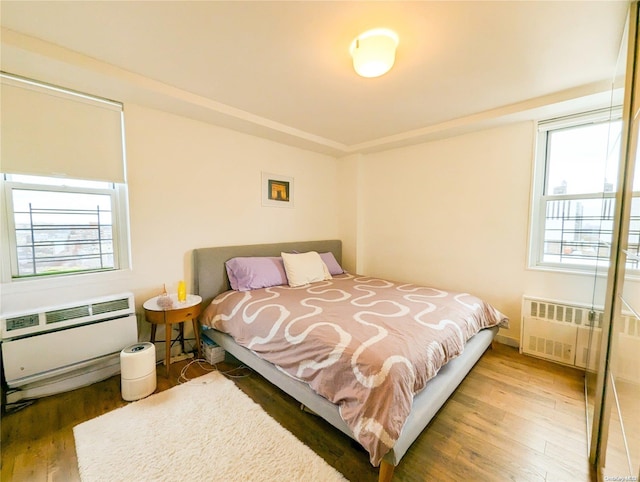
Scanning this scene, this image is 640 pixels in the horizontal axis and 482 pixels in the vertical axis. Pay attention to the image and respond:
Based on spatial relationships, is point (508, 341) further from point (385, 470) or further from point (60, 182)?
point (60, 182)

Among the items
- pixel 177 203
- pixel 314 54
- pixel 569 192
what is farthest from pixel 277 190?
pixel 569 192

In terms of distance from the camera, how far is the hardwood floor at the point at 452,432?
1.37 metres

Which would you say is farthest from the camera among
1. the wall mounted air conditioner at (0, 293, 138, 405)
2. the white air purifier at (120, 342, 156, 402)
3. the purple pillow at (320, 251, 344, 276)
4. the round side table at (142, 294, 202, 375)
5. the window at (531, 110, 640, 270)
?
the purple pillow at (320, 251, 344, 276)

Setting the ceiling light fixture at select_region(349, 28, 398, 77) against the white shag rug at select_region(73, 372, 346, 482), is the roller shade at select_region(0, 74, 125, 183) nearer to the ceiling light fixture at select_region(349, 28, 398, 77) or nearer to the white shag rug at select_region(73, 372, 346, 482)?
the white shag rug at select_region(73, 372, 346, 482)

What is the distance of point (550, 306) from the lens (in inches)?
96.0

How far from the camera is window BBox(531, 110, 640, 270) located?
2.37m

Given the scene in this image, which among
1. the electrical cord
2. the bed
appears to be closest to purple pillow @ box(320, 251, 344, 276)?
the bed

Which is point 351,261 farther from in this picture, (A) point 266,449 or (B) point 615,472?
(B) point 615,472

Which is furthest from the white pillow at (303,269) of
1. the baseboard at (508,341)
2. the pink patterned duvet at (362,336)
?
the baseboard at (508,341)

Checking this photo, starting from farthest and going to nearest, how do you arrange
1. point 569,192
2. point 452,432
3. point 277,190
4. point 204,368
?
point 277,190 < point 569,192 < point 204,368 < point 452,432

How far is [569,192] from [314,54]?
2.65 meters

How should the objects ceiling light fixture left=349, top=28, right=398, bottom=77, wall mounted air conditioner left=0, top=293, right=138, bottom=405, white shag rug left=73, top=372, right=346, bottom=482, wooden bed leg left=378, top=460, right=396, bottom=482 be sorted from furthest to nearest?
wall mounted air conditioner left=0, top=293, right=138, bottom=405 → ceiling light fixture left=349, top=28, right=398, bottom=77 → white shag rug left=73, top=372, right=346, bottom=482 → wooden bed leg left=378, top=460, right=396, bottom=482

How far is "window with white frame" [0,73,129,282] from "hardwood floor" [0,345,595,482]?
3.34ft

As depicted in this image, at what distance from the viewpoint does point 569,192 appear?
251 cm
